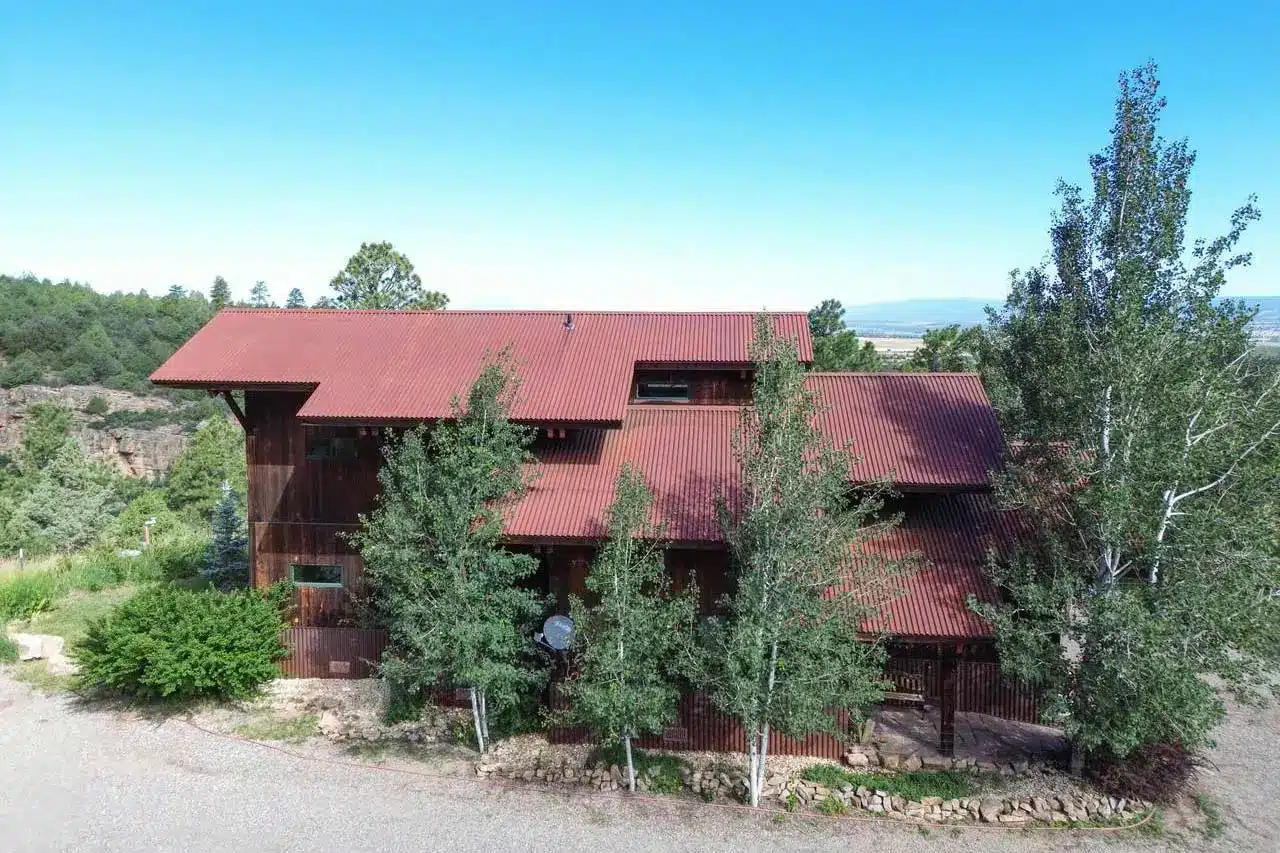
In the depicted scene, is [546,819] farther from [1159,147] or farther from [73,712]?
[1159,147]

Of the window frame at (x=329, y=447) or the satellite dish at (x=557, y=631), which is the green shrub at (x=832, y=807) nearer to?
the satellite dish at (x=557, y=631)

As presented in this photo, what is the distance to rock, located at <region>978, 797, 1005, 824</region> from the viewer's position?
12664mm

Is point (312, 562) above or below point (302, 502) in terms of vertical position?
below

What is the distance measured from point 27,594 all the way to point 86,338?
51100mm

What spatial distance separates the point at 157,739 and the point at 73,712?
8.88 ft

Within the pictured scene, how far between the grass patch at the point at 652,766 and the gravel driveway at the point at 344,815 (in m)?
0.43

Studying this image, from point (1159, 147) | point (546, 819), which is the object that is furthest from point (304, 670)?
point (1159, 147)

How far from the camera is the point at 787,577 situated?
460 inches

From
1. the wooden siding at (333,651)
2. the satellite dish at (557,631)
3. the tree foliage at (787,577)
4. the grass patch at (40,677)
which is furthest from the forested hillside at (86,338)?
the tree foliage at (787,577)

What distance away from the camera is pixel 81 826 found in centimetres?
1227

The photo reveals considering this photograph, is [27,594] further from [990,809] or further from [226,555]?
[990,809]

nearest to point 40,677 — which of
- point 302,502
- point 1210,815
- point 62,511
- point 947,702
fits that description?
point 302,502

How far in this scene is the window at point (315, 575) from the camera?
17500 mm

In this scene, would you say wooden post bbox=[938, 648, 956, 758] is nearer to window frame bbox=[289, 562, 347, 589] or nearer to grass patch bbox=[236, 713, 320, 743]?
grass patch bbox=[236, 713, 320, 743]
